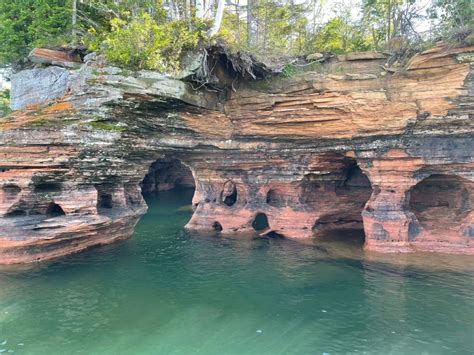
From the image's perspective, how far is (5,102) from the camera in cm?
2236

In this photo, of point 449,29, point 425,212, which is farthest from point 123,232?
point 449,29

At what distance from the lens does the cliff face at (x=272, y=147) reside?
1364 centimetres

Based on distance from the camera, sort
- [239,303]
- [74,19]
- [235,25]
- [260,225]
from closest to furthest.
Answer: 1. [239,303]
2. [74,19]
3. [235,25]
4. [260,225]

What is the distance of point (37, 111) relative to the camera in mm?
13898

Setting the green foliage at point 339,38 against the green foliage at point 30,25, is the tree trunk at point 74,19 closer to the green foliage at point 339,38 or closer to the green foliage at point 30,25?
the green foliage at point 30,25

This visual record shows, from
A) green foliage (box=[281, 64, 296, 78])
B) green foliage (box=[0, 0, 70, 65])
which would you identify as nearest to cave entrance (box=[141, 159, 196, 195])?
green foliage (box=[0, 0, 70, 65])

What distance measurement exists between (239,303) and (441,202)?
11.3 metres

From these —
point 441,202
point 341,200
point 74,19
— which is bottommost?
point 341,200

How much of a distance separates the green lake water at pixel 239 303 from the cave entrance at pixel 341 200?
2.94 metres

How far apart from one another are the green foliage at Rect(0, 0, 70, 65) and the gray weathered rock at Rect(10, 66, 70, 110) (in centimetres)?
144

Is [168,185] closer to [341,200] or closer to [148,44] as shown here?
[341,200]

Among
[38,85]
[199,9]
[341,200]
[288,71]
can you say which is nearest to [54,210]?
[38,85]

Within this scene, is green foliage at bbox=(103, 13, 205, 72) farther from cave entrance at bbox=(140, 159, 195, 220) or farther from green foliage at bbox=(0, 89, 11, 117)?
cave entrance at bbox=(140, 159, 195, 220)

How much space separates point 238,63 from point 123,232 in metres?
9.09
